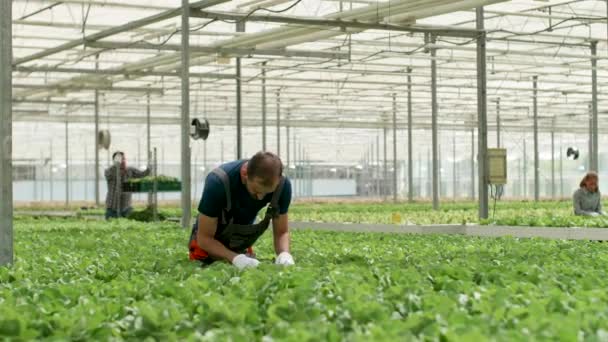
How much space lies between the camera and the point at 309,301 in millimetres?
4441

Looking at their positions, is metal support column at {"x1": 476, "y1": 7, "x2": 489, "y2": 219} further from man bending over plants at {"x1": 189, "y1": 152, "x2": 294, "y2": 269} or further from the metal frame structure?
man bending over plants at {"x1": 189, "y1": 152, "x2": 294, "y2": 269}

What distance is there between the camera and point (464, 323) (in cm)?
393

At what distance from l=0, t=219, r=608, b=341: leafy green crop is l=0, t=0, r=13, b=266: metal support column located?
0.36 m

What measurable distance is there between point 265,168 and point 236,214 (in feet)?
2.85

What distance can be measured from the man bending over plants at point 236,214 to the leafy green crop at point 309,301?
7.8 inches

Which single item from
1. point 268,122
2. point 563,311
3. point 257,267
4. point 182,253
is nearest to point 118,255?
point 182,253

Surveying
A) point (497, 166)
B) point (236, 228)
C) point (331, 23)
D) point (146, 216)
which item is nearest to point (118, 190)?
point (146, 216)

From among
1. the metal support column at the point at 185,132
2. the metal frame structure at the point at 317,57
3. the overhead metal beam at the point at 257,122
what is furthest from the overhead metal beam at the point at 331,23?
the overhead metal beam at the point at 257,122

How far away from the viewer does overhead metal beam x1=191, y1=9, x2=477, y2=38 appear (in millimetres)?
14242

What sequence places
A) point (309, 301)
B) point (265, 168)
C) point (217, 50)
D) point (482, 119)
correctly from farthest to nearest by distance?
point (217, 50) → point (482, 119) → point (265, 168) → point (309, 301)

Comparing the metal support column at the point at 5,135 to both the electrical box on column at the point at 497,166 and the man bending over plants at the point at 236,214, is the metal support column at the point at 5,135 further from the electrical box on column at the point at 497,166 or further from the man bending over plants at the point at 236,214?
the electrical box on column at the point at 497,166

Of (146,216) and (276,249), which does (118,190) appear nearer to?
(146,216)

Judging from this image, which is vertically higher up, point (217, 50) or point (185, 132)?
point (217, 50)

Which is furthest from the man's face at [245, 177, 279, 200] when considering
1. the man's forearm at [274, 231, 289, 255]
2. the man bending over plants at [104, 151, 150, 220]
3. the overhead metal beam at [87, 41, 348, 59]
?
the man bending over plants at [104, 151, 150, 220]
